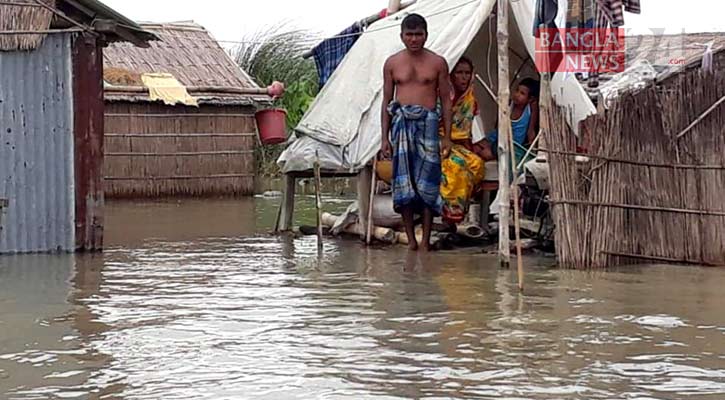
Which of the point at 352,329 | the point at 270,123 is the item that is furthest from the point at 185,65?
the point at 352,329

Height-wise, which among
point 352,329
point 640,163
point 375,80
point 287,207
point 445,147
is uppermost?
point 375,80

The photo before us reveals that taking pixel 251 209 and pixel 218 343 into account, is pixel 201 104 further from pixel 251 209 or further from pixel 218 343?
pixel 218 343

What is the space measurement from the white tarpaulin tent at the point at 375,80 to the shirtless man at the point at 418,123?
2.17ft

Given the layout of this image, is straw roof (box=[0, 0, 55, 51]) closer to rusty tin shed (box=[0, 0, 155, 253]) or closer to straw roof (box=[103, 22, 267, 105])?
rusty tin shed (box=[0, 0, 155, 253])

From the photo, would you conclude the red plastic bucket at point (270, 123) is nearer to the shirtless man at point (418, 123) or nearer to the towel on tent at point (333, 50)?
the towel on tent at point (333, 50)

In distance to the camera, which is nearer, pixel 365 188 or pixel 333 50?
pixel 365 188

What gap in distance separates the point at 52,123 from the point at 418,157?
2.80m

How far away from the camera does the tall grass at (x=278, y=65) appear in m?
22.4

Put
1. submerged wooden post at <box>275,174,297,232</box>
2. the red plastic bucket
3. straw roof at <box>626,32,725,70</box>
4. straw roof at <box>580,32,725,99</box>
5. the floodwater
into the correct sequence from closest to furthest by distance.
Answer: the floodwater → submerged wooden post at <box>275,174,297,232</box> → the red plastic bucket → straw roof at <box>580,32,725,99</box> → straw roof at <box>626,32,725,70</box>

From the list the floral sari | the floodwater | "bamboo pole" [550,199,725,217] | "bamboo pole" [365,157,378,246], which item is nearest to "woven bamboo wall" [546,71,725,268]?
"bamboo pole" [550,199,725,217]

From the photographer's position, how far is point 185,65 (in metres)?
17.5

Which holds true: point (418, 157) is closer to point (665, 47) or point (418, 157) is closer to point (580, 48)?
point (580, 48)

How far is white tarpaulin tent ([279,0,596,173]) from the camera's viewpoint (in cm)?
881

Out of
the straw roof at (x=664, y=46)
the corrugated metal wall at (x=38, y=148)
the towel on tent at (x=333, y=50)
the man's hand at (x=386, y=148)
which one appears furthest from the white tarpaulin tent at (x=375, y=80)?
the straw roof at (x=664, y=46)
